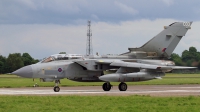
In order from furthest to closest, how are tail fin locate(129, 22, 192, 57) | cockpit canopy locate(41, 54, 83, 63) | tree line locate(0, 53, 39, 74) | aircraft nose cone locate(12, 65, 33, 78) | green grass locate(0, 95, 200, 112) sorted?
1. tree line locate(0, 53, 39, 74)
2. tail fin locate(129, 22, 192, 57)
3. cockpit canopy locate(41, 54, 83, 63)
4. aircraft nose cone locate(12, 65, 33, 78)
5. green grass locate(0, 95, 200, 112)

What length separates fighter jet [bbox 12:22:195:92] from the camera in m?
27.3

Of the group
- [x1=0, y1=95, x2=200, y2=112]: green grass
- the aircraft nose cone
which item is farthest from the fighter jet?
[x1=0, y1=95, x2=200, y2=112]: green grass

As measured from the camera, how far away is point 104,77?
2680 cm

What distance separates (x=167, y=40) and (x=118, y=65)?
4743 millimetres

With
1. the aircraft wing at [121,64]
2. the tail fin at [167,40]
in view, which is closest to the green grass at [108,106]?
the aircraft wing at [121,64]

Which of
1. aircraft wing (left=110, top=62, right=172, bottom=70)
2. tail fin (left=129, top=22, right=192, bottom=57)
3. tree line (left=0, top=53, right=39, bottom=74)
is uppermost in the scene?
tree line (left=0, top=53, right=39, bottom=74)

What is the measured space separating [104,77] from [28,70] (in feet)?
15.5

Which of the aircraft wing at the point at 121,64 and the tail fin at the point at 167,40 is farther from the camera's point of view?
the tail fin at the point at 167,40

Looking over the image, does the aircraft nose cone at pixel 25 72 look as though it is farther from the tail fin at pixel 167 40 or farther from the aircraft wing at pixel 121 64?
the tail fin at pixel 167 40

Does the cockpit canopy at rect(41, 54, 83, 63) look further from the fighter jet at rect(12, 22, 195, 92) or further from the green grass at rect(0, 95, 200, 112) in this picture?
the green grass at rect(0, 95, 200, 112)

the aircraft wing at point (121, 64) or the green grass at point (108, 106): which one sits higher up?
the aircraft wing at point (121, 64)

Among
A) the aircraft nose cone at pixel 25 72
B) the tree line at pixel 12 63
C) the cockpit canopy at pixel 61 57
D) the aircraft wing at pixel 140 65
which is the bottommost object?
the aircraft nose cone at pixel 25 72

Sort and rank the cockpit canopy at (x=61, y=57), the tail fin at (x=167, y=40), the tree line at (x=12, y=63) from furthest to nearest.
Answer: the tree line at (x=12, y=63) → the tail fin at (x=167, y=40) → the cockpit canopy at (x=61, y=57)

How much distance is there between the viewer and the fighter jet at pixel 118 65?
1074 inches
